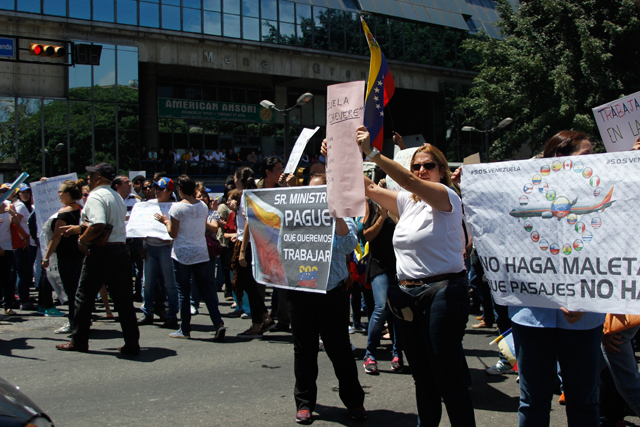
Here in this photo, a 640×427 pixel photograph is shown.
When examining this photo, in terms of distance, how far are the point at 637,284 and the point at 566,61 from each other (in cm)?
2065

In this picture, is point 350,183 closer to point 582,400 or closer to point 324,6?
point 582,400

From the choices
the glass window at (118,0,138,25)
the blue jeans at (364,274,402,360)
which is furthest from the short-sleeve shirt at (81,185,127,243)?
the glass window at (118,0,138,25)

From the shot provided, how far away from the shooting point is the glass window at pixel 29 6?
939 inches

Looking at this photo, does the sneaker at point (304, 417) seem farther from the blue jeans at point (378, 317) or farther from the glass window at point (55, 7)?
the glass window at point (55, 7)

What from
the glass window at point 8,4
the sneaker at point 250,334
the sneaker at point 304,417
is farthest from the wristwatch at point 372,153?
the glass window at point 8,4

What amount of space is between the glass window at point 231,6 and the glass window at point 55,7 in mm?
7358

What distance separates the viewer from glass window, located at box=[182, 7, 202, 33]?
2723cm

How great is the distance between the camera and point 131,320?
624cm

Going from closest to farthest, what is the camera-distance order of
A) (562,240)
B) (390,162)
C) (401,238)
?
(562,240) → (390,162) → (401,238)

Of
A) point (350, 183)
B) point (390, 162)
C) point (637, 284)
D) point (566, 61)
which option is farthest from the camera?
point (566, 61)

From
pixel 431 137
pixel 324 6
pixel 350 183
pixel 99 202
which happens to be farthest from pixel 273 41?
pixel 350 183

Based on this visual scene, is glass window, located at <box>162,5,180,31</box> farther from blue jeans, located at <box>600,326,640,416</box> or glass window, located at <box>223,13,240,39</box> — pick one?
blue jeans, located at <box>600,326,640,416</box>

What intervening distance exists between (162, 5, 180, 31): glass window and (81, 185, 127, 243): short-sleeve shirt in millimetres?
22512

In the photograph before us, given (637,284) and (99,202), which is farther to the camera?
(99,202)
